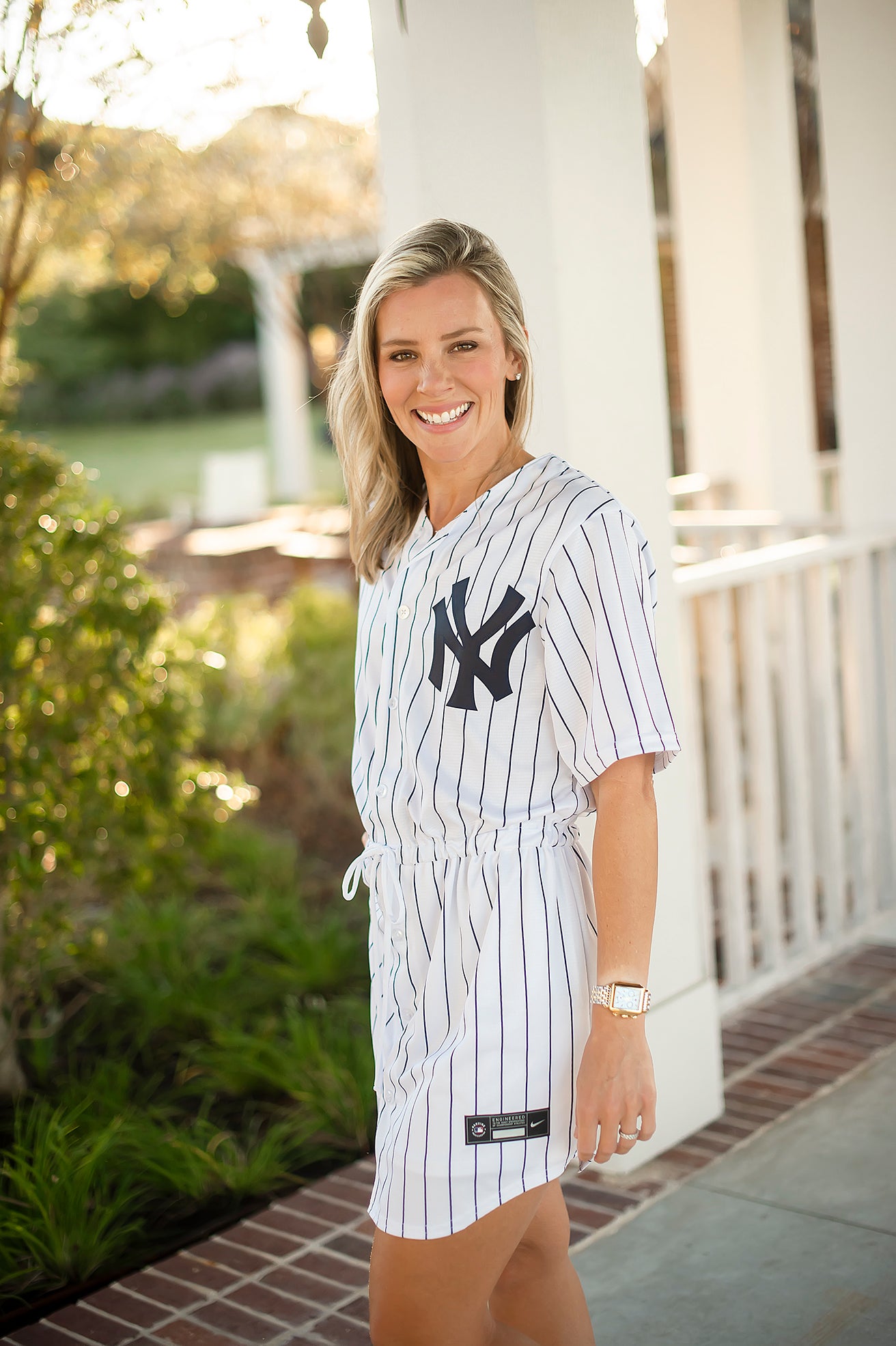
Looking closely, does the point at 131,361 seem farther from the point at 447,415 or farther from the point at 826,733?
the point at 447,415

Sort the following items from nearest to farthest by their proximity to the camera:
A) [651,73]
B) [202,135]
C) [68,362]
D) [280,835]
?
1. [280,835]
2. [202,135]
3. [651,73]
4. [68,362]

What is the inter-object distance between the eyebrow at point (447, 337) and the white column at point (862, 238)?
252cm

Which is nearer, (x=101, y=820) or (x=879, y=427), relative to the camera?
(x=101, y=820)

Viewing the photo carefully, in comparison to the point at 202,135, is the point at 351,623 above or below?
below

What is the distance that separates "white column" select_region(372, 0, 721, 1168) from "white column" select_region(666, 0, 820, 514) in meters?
1.82

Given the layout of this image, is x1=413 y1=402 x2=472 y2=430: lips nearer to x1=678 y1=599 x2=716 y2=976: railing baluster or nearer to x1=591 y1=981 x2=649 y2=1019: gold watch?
x1=591 y1=981 x2=649 y2=1019: gold watch

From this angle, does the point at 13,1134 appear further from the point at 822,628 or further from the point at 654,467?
the point at 822,628

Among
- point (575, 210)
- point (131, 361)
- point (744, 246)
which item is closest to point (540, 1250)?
point (575, 210)

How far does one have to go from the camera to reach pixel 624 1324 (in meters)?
2.40

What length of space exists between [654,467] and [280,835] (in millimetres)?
3152

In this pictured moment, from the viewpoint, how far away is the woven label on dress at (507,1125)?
158cm

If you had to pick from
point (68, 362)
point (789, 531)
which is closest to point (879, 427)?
A: point (789, 531)

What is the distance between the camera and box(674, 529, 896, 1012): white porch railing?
12.0 ft

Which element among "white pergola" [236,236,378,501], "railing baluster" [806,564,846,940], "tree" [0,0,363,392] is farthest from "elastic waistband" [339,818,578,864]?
"white pergola" [236,236,378,501]
